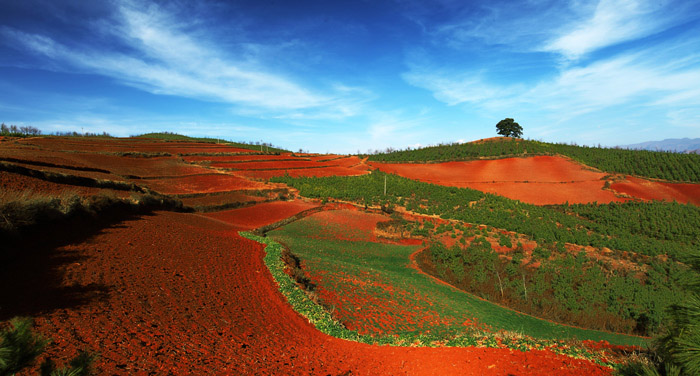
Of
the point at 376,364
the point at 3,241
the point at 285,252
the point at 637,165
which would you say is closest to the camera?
the point at 376,364

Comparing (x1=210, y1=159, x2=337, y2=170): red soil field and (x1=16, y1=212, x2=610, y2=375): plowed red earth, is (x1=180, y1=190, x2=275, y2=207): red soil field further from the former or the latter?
(x1=16, y1=212, x2=610, y2=375): plowed red earth

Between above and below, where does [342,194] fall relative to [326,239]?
above

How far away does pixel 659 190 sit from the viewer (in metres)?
35.0

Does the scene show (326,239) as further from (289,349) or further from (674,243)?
(674,243)

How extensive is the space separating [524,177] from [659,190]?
46.5 feet

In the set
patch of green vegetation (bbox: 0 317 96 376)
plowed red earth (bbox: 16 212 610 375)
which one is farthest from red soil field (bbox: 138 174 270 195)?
patch of green vegetation (bbox: 0 317 96 376)

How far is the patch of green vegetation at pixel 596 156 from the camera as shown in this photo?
3956 centimetres

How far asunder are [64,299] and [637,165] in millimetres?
61163

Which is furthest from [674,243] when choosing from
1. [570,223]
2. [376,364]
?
[376,364]

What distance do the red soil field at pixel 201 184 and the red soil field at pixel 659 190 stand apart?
44211mm

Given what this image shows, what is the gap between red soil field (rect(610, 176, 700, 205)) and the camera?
3306cm

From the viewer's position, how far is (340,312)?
9.79 metres

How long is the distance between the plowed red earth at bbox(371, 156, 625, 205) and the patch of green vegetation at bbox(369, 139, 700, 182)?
349 cm

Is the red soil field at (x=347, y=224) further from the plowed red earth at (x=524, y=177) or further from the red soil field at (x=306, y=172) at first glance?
the plowed red earth at (x=524, y=177)
